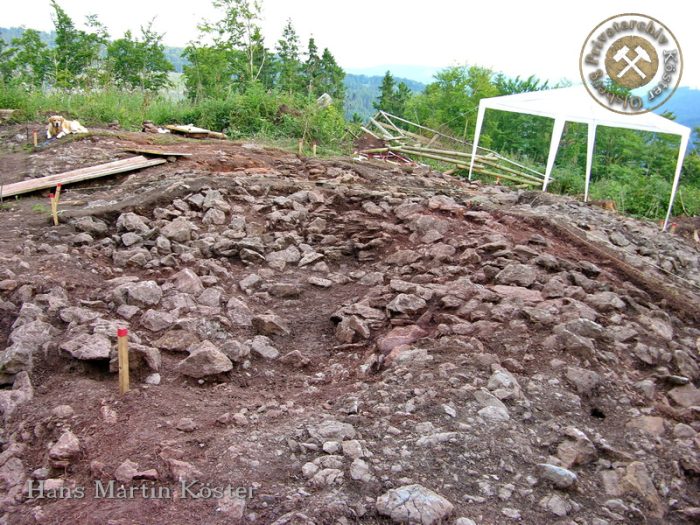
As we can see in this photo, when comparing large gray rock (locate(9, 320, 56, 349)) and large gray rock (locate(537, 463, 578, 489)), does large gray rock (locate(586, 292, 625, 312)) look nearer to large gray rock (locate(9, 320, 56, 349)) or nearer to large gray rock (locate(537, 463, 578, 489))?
large gray rock (locate(537, 463, 578, 489))

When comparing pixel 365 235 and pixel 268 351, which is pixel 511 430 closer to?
pixel 268 351

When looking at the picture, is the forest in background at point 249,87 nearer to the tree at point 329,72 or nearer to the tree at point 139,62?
the tree at point 139,62

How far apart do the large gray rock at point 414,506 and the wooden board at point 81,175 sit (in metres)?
5.37

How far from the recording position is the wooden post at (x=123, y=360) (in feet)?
8.55

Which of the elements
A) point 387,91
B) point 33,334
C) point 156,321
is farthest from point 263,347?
point 387,91

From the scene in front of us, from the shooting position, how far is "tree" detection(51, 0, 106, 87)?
1697cm

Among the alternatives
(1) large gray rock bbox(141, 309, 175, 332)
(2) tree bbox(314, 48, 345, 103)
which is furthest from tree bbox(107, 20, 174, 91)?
(1) large gray rock bbox(141, 309, 175, 332)

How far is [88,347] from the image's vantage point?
2977mm

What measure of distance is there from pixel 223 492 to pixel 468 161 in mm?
10286

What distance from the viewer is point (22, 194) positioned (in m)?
5.84

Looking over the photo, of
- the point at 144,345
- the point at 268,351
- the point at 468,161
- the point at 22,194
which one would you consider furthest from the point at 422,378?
the point at 468,161

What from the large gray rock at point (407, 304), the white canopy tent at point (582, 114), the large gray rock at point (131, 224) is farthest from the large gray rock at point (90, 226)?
the white canopy tent at point (582, 114)

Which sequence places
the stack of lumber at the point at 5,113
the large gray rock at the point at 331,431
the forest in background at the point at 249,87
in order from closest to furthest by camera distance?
the large gray rock at the point at 331,431 < the stack of lumber at the point at 5,113 < the forest in background at the point at 249,87

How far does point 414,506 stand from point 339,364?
54.8 inches
